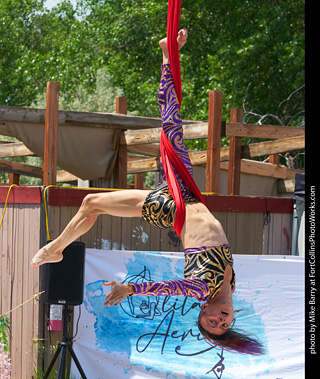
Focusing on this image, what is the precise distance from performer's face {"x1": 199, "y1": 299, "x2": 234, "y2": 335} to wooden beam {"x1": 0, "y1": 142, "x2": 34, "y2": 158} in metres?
5.83

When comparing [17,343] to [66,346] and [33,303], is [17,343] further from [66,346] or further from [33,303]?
[66,346]

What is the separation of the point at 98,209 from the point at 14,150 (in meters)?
5.94

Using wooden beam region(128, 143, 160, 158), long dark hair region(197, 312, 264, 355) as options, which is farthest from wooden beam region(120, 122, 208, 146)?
long dark hair region(197, 312, 264, 355)

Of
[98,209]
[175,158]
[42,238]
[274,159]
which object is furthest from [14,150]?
[175,158]

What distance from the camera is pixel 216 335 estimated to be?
4.14 metres

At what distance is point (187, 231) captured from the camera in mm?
3953

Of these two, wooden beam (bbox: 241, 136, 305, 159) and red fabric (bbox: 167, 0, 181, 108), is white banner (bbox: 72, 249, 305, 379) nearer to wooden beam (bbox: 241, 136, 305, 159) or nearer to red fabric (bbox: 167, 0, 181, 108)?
wooden beam (bbox: 241, 136, 305, 159)

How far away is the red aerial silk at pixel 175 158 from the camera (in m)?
3.98

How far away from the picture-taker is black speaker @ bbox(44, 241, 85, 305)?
6137 mm

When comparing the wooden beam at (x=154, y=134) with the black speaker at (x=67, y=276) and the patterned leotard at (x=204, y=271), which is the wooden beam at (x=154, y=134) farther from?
the patterned leotard at (x=204, y=271)

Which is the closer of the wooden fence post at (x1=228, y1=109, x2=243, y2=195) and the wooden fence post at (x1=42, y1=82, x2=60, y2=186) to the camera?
the wooden fence post at (x1=42, y1=82, x2=60, y2=186)
